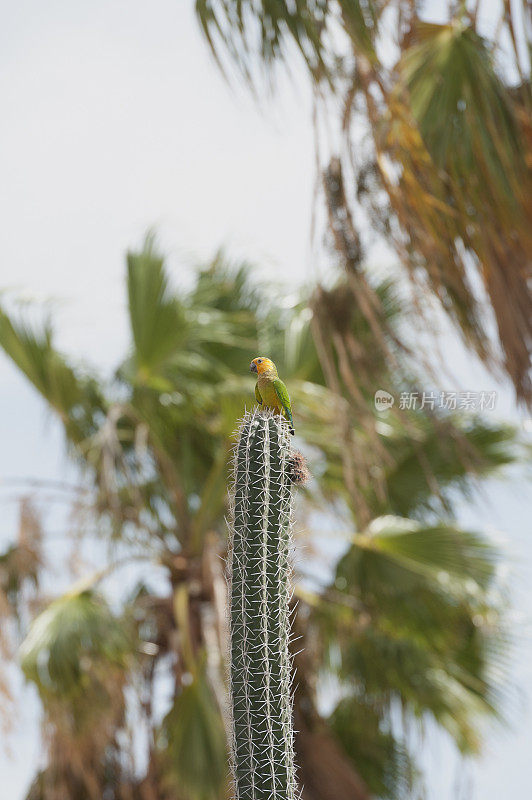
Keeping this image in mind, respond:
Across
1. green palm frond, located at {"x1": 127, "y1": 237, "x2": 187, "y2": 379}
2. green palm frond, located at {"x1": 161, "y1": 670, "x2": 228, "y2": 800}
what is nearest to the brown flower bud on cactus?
green palm frond, located at {"x1": 161, "y1": 670, "x2": 228, "y2": 800}

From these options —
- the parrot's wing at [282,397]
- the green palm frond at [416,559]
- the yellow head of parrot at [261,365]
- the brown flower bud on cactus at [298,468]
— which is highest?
the green palm frond at [416,559]

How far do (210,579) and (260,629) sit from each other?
5496 millimetres

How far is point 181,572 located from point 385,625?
168cm

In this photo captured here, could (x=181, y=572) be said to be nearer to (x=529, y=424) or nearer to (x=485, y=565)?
(x=485, y=565)

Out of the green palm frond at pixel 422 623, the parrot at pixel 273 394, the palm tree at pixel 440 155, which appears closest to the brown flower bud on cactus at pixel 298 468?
the parrot at pixel 273 394

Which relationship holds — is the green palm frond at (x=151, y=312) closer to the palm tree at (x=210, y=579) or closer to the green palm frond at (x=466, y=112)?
the palm tree at (x=210, y=579)

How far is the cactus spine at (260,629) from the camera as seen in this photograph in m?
1.01

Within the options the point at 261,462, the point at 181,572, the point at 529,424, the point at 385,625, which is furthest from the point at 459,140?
the point at 385,625

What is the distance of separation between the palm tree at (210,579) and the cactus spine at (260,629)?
3.93 meters

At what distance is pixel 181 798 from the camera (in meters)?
5.62

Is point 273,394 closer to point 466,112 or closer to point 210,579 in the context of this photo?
point 466,112

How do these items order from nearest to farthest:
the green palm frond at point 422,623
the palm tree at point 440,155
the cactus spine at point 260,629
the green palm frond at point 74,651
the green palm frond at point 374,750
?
the cactus spine at point 260,629
the palm tree at point 440,155
the green palm frond at point 74,651
the green palm frond at point 422,623
the green palm frond at point 374,750

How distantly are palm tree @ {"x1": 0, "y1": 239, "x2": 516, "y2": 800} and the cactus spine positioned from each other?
12.9ft

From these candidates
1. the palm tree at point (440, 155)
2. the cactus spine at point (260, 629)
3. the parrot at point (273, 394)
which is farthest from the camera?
the palm tree at point (440, 155)
